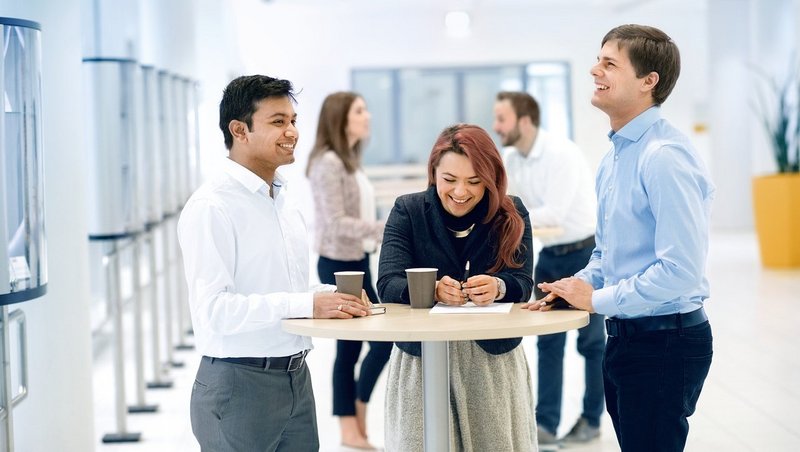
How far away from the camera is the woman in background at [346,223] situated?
4387 mm

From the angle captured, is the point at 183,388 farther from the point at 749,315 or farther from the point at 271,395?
the point at 749,315

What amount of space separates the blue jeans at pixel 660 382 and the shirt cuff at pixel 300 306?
753mm

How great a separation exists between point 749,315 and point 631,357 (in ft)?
17.8

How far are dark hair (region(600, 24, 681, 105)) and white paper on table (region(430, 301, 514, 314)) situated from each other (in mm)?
653

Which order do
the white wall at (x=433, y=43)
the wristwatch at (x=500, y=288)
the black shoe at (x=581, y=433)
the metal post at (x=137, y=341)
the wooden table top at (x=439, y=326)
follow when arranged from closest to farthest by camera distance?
the wooden table top at (x=439, y=326)
the wristwatch at (x=500, y=288)
the black shoe at (x=581, y=433)
the metal post at (x=137, y=341)
the white wall at (x=433, y=43)

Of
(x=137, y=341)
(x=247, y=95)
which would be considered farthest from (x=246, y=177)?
(x=137, y=341)

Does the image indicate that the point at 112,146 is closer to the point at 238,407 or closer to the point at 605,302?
the point at 238,407

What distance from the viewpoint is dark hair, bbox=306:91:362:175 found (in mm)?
4469

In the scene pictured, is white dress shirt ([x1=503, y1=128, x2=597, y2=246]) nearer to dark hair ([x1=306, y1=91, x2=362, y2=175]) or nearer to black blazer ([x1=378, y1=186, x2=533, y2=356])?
dark hair ([x1=306, y1=91, x2=362, y2=175])

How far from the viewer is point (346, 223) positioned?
4367 millimetres

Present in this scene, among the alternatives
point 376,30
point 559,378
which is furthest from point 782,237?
point 376,30

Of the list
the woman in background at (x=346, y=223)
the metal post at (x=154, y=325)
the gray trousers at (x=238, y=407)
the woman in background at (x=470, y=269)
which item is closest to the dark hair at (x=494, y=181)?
the woman in background at (x=470, y=269)

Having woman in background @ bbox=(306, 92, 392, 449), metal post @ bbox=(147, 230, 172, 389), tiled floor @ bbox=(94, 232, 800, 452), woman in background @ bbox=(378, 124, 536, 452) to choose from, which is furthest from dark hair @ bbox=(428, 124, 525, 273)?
metal post @ bbox=(147, 230, 172, 389)

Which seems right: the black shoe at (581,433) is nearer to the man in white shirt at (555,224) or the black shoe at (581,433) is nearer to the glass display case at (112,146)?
the man in white shirt at (555,224)
